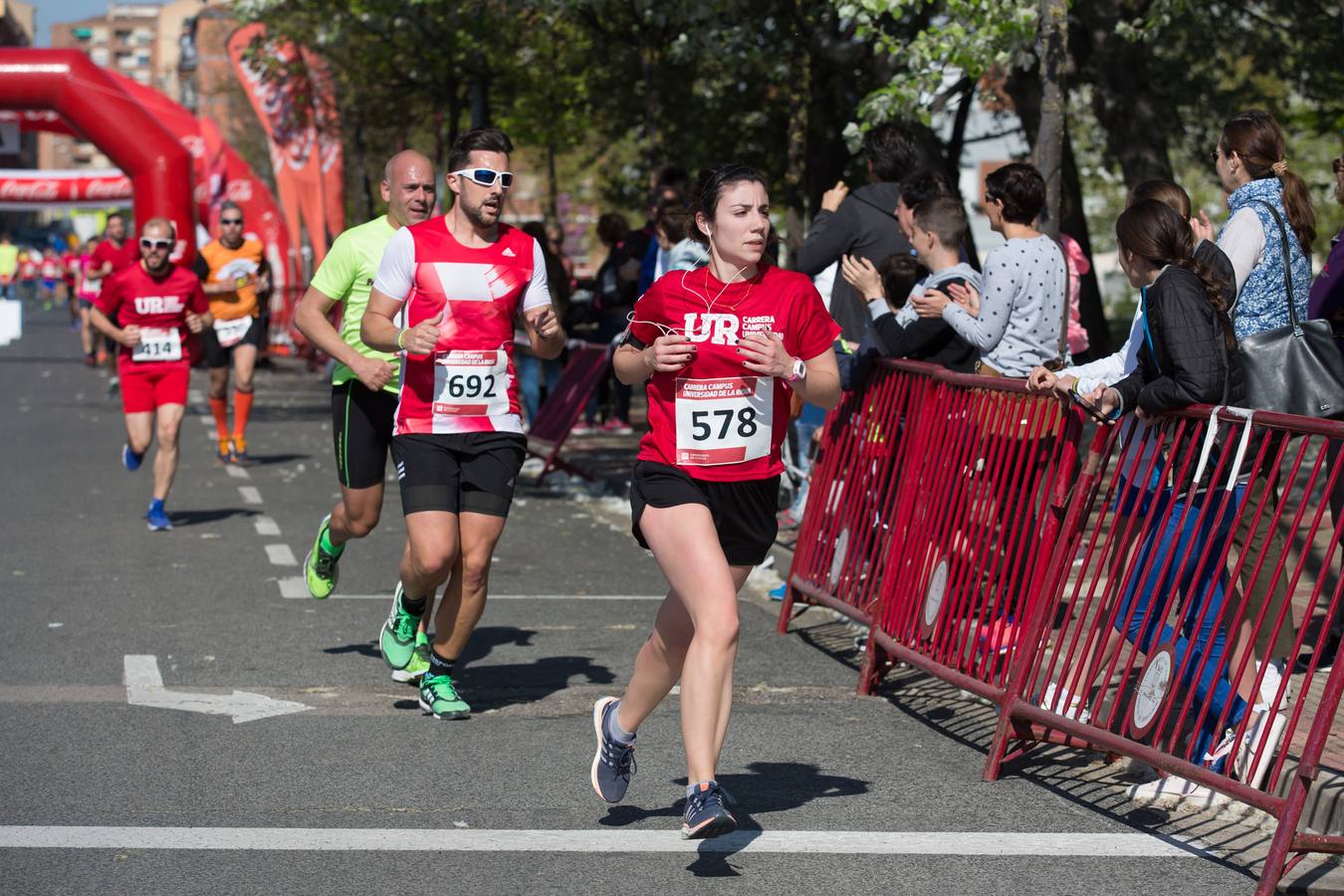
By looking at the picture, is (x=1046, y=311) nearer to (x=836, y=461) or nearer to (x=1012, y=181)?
(x=1012, y=181)

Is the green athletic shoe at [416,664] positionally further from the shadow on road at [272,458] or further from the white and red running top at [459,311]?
the shadow on road at [272,458]

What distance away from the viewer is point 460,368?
21.8 feet

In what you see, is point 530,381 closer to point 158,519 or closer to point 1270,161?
point 158,519

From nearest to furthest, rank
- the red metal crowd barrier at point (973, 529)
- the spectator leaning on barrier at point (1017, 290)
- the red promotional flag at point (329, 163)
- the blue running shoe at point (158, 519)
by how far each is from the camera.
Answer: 1. the red metal crowd barrier at point (973, 529)
2. the spectator leaning on barrier at point (1017, 290)
3. the blue running shoe at point (158, 519)
4. the red promotional flag at point (329, 163)

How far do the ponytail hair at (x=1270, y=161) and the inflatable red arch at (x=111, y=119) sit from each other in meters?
17.7

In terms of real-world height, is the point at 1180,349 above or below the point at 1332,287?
below

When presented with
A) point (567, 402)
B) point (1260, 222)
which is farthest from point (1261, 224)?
point (567, 402)

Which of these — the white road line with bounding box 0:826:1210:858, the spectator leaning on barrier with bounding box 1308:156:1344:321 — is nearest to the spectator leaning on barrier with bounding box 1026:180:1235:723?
the white road line with bounding box 0:826:1210:858

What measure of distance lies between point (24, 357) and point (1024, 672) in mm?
31839

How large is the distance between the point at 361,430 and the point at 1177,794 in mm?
3614

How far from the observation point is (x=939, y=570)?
6895 mm

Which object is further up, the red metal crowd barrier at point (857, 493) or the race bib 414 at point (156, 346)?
the red metal crowd barrier at point (857, 493)

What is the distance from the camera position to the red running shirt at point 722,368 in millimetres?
5180

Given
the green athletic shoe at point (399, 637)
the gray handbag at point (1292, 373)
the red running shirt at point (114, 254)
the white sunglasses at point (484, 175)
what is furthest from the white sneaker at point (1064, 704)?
the red running shirt at point (114, 254)
